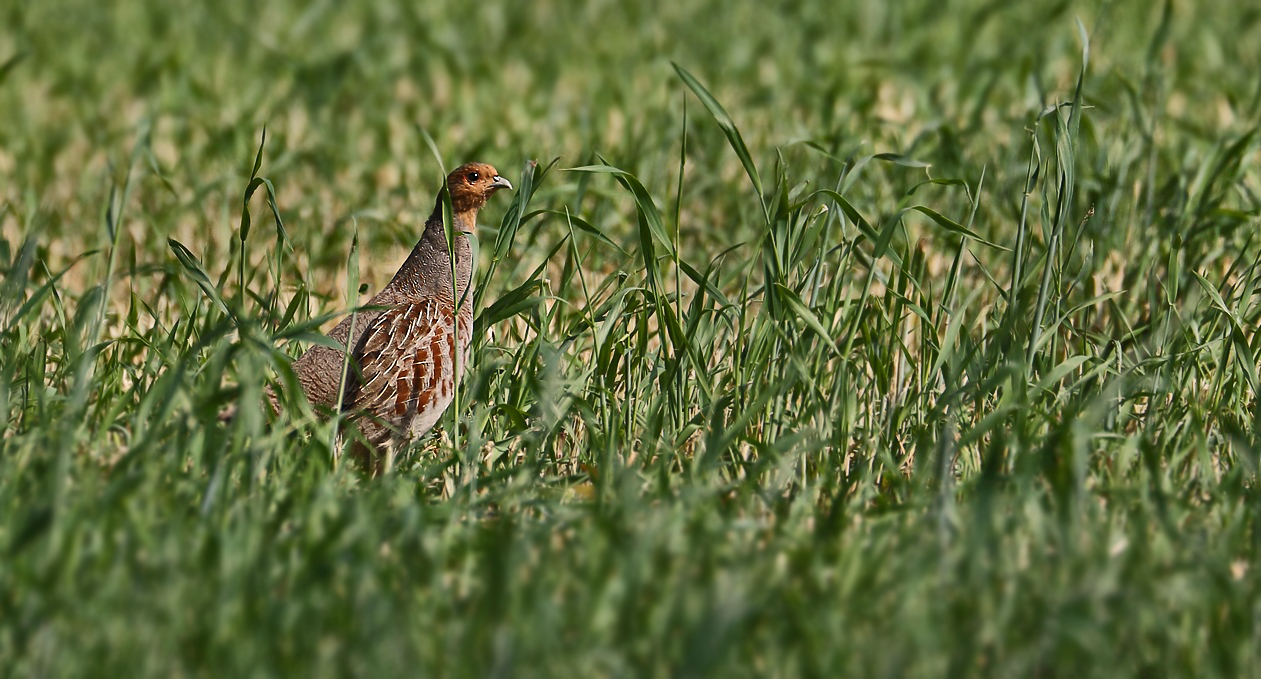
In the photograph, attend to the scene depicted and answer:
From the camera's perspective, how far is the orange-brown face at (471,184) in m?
4.38

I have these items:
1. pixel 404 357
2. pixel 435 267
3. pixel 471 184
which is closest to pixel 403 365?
pixel 404 357

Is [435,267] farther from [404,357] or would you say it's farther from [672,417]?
[672,417]

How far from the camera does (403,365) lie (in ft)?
13.2

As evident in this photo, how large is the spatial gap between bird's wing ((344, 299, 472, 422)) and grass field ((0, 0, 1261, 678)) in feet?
0.42

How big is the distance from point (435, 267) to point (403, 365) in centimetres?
33

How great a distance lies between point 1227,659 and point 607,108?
4856 mm

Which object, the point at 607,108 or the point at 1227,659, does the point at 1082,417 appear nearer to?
the point at 1227,659

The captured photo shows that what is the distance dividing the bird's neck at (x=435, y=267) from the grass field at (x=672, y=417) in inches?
4.7

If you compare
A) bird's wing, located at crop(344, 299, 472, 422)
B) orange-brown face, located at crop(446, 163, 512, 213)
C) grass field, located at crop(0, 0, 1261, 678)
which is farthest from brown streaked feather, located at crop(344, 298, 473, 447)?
orange-brown face, located at crop(446, 163, 512, 213)

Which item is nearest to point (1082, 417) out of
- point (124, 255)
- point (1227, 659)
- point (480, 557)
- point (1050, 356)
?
point (1050, 356)

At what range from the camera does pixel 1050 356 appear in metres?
3.97

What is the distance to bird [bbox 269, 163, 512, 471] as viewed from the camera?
4.00 m

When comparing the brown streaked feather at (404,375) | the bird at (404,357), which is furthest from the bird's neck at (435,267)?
the brown streaked feather at (404,375)

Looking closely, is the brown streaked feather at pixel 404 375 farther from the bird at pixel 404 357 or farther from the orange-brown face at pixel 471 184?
the orange-brown face at pixel 471 184
